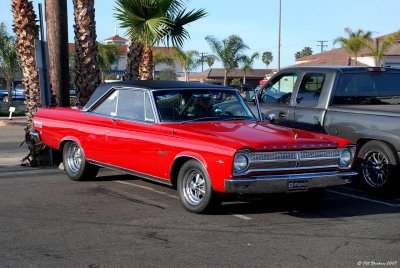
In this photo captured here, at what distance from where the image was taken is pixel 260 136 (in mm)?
7055

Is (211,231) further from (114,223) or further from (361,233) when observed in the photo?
(361,233)

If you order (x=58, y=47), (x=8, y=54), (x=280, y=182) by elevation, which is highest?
(x=8, y=54)

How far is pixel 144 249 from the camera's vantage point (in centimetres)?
575

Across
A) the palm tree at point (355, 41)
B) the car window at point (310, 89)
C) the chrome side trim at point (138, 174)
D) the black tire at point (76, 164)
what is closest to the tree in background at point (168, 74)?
the palm tree at point (355, 41)

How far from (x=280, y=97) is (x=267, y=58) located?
8977cm

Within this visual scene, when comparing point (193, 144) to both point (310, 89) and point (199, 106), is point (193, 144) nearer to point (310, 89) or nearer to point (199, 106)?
point (199, 106)

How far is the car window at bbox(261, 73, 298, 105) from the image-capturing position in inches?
409

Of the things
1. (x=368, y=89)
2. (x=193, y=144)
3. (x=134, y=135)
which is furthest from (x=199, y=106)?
(x=368, y=89)

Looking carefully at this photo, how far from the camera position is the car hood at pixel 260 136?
22.3 feet

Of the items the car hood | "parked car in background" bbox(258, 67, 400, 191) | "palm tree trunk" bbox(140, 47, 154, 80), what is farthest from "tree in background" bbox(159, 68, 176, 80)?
the car hood

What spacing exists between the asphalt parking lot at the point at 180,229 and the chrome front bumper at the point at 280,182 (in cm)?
43

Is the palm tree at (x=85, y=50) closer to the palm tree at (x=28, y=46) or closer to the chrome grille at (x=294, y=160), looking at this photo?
the palm tree at (x=28, y=46)

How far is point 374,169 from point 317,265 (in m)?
3.91

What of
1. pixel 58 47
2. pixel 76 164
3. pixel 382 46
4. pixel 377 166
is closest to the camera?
pixel 377 166
